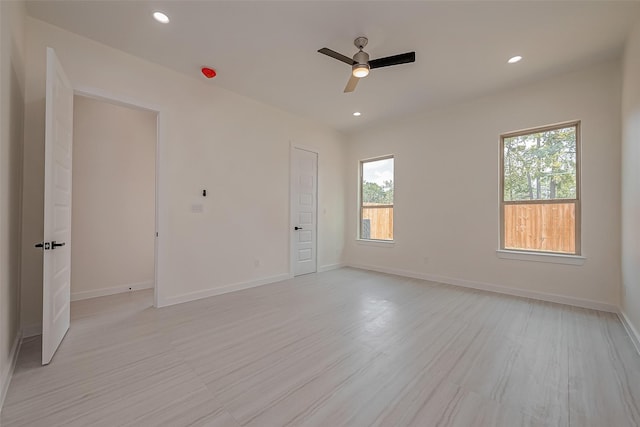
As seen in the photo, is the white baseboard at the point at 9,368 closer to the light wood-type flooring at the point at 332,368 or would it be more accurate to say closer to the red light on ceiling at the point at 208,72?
the light wood-type flooring at the point at 332,368

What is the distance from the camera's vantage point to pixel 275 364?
6.87 feet

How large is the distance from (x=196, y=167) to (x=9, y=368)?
258 centimetres

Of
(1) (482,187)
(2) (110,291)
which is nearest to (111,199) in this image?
(2) (110,291)

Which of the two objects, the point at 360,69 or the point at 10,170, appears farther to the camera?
the point at 360,69

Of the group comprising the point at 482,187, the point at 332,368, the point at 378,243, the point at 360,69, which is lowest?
the point at 332,368

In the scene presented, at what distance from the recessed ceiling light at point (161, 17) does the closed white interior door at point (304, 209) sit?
2731 millimetres

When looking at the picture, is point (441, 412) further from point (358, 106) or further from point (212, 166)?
point (358, 106)

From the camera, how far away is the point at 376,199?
5.76 metres

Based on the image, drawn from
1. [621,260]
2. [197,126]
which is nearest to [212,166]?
[197,126]

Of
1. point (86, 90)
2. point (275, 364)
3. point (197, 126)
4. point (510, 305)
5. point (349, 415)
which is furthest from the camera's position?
point (197, 126)

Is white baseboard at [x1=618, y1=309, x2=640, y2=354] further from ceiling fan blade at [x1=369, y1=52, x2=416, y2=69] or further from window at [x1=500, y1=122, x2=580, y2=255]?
ceiling fan blade at [x1=369, y1=52, x2=416, y2=69]

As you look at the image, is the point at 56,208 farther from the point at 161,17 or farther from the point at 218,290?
the point at 218,290

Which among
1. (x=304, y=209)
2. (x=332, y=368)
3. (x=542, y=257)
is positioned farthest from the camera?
(x=304, y=209)

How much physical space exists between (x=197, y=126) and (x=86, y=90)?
1.19 m
